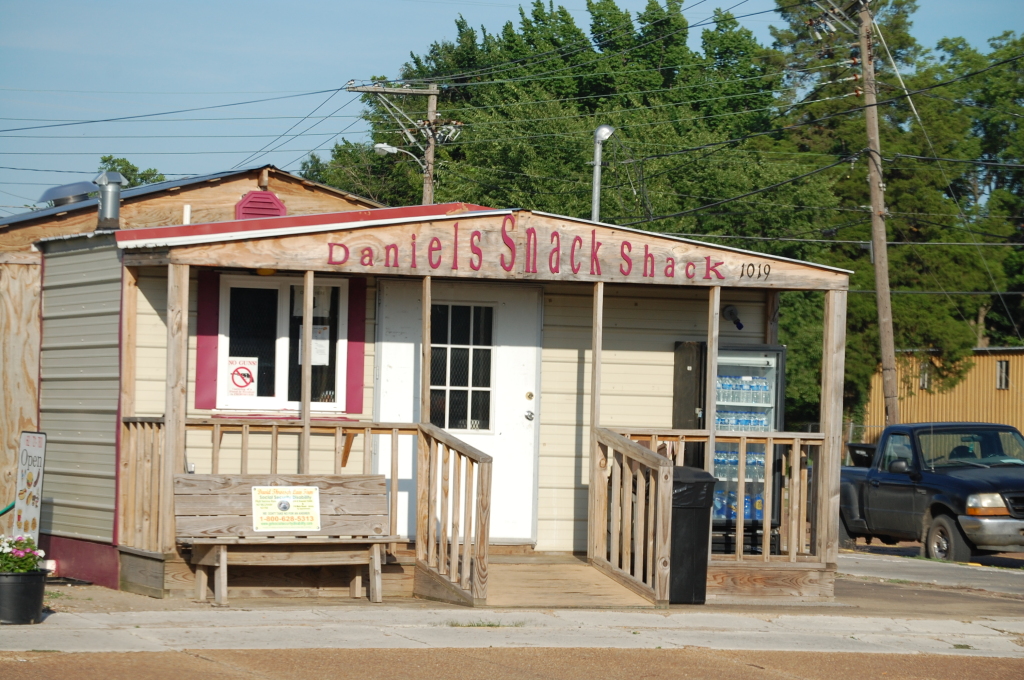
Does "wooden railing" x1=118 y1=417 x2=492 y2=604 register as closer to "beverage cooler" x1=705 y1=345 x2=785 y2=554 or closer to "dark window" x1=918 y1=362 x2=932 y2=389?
"beverage cooler" x1=705 y1=345 x2=785 y2=554

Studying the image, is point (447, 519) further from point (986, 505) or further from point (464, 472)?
point (986, 505)

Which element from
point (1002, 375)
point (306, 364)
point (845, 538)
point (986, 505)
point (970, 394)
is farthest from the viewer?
point (970, 394)

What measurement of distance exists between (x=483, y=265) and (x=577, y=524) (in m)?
2.71

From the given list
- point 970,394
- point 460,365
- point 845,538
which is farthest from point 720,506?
point 970,394

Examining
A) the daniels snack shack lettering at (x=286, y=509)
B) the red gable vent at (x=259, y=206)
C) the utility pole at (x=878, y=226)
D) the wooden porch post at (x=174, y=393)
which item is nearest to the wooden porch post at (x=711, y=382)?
the daniels snack shack lettering at (x=286, y=509)

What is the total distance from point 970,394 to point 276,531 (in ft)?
106

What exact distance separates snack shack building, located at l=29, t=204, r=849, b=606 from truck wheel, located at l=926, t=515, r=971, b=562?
4.59 metres

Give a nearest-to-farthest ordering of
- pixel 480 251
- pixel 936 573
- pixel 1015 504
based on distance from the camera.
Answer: pixel 480 251, pixel 936 573, pixel 1015 504

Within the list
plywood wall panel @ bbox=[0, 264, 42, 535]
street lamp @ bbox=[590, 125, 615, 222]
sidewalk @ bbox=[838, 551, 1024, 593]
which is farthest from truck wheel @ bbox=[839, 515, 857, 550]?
plywood wall panel @ bbox=[0, 264, 42, 535]

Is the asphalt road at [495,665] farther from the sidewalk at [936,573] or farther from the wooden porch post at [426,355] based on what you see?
the sidewalk at [936,573]

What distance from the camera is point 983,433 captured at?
612 inches

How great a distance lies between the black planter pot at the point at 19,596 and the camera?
7707mm

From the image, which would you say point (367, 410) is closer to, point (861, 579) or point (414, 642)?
point (414, 642)

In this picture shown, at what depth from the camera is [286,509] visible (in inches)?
355
